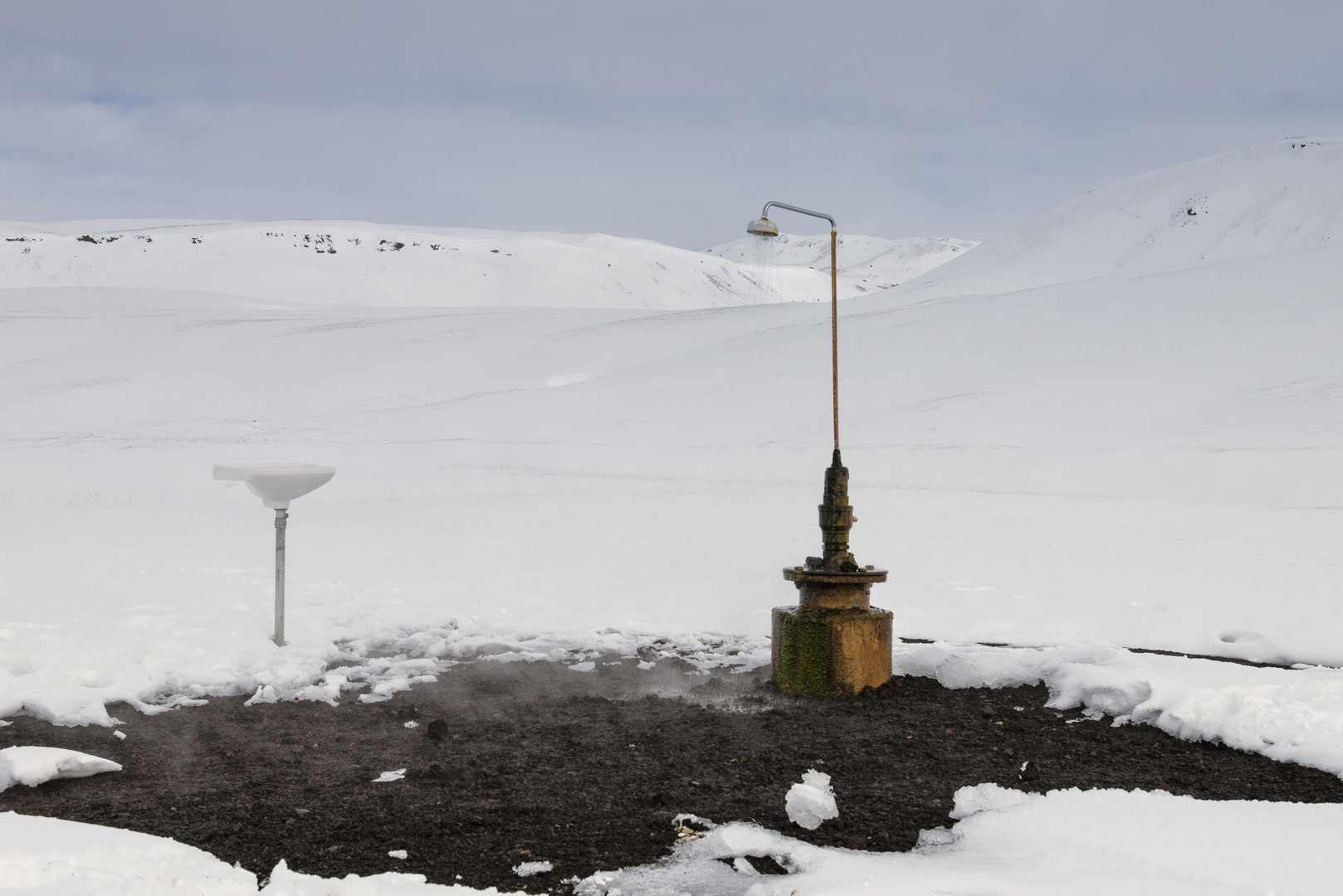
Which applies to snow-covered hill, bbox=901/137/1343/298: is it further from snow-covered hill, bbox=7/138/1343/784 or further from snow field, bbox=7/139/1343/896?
snow-covered hill, bbox=7/138/1343/784

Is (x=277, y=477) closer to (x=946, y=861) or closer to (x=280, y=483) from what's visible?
(x=280, y=483)

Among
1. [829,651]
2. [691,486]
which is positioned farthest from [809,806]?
[691,486]

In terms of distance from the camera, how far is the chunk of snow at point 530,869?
3.32m

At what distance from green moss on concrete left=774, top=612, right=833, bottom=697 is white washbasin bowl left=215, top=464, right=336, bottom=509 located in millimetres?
2631

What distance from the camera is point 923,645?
6.21 metres

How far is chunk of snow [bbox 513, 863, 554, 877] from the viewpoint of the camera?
3.32 m

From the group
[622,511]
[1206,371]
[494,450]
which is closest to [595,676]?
[622,511]

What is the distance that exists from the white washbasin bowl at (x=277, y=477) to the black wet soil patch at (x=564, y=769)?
1281 millimetres

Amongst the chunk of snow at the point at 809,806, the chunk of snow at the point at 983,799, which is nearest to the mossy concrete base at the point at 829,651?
the chunk of snow at the point at 983,799

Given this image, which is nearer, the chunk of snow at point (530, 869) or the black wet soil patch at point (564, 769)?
the chunk of snow at point (530, 869)

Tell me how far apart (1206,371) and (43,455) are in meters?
22.3

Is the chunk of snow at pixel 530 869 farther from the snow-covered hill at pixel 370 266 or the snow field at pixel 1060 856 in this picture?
the snow-covered hill at pixel 370 266

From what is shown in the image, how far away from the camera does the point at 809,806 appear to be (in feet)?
12.5

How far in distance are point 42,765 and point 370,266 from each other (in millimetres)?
80306
